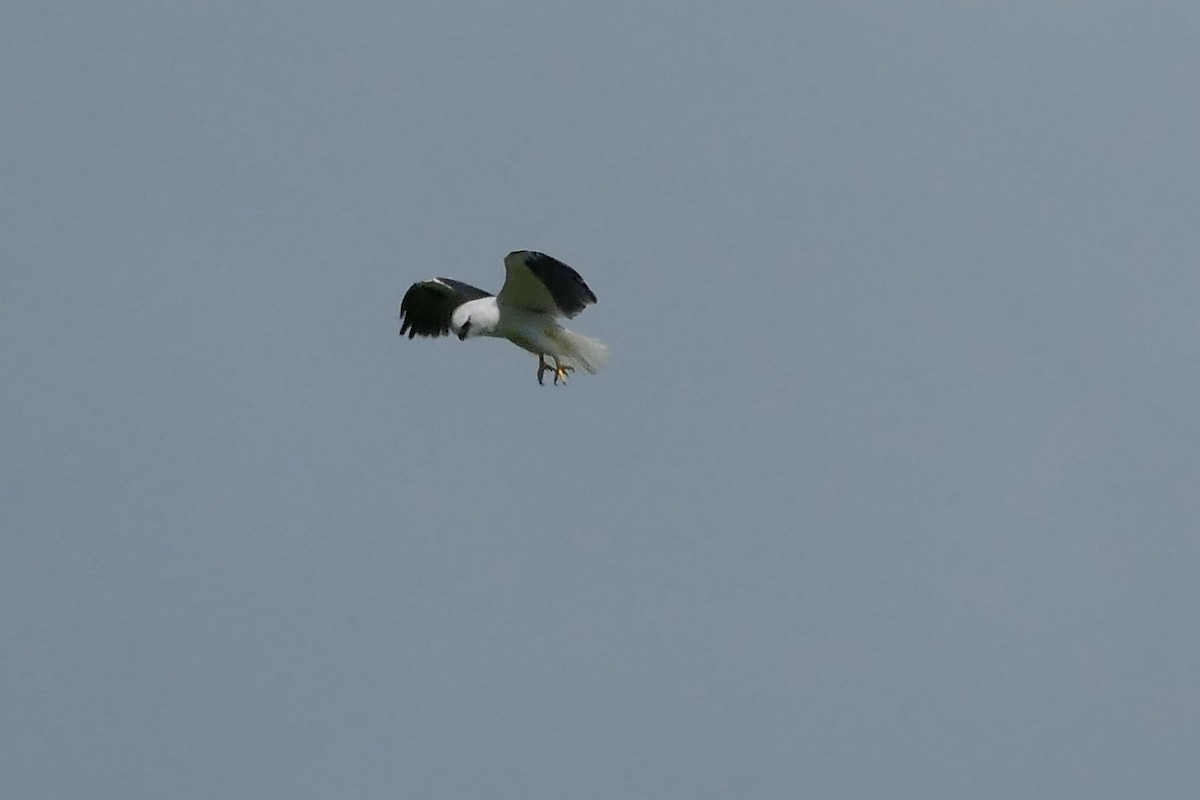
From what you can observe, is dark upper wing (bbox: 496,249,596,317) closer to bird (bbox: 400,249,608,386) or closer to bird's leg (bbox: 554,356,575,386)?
bird (bbox: 400,249,608,386)

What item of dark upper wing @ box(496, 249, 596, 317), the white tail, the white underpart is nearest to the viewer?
dark upper wing @ box(496, 249, 596, 317)

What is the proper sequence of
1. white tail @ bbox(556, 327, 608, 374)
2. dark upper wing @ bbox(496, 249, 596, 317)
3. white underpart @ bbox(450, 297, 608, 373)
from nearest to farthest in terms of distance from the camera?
dark upper wing @ bbox(496, 249, 596, 317) → white underpart @ bbox(450, 297, 608, 373) → white tail @ bbox(556, 327, 608, 374)

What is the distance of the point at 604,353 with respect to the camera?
24.5 m

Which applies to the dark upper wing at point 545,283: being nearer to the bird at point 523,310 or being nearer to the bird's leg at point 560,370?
the bird at point 523,310

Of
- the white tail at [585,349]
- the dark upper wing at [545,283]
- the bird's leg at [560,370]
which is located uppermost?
the dark upper wing at [545,283]

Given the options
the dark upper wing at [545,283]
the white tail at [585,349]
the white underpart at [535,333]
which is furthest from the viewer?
the white tail at [585,349]

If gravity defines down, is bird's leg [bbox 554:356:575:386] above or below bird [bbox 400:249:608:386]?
below

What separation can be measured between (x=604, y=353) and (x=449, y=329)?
188cm

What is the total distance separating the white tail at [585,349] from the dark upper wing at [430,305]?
3.60 feet

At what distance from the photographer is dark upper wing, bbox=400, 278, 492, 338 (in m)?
24.8

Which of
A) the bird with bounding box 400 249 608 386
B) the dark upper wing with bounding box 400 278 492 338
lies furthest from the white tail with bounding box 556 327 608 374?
the dark upper wing with bounding box 400 278 492 338

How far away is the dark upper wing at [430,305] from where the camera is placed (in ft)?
81.4

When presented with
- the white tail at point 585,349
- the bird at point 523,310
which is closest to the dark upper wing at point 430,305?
the bird at point 523,310

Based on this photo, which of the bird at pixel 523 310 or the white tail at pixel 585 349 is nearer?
the bird at pixel 523 310
